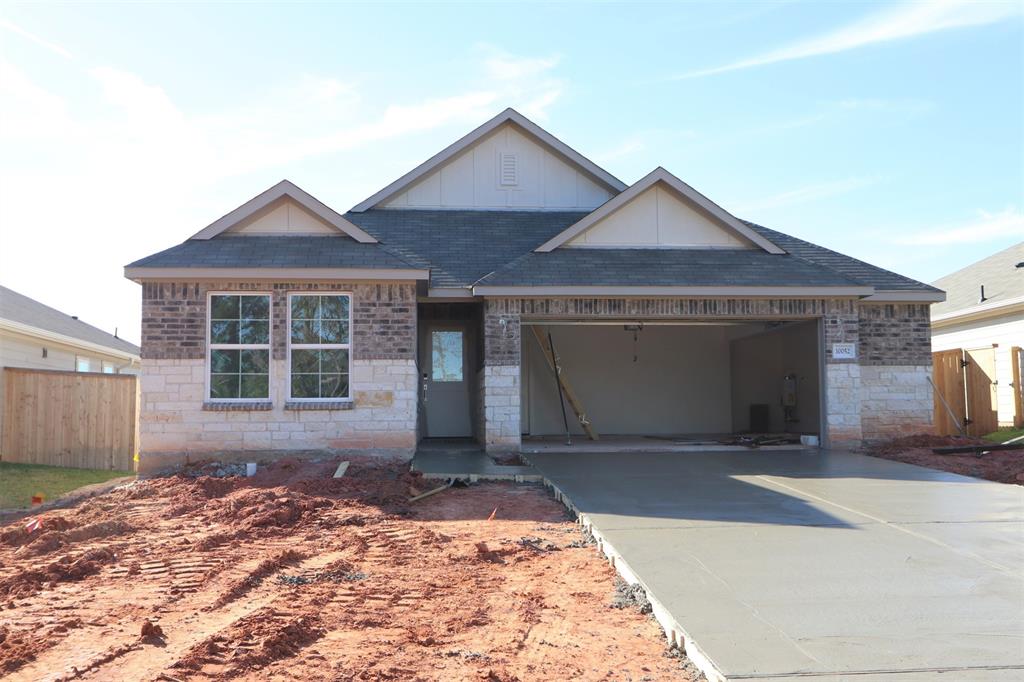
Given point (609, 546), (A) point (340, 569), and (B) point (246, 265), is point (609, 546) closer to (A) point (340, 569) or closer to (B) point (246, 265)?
(A) point (340, 569)

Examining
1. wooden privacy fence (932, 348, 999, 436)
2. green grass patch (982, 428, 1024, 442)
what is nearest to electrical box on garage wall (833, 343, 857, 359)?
green grass patch (982, 428, 1024, 442)

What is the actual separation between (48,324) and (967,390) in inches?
920

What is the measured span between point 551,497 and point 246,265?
6.34 metres

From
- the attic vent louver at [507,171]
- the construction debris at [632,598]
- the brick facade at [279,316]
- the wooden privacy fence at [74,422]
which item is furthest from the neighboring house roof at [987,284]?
the wooden privacy fence at [74,422]

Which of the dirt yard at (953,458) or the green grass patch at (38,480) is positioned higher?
the dirt yard at (953,458)

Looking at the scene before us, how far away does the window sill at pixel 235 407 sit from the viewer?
12.9 meters

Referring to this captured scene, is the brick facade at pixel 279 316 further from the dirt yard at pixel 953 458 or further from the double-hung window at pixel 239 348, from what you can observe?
the dirt yard at pixel 953 458

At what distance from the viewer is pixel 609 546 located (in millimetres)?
6879

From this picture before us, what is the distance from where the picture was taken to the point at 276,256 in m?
13.3

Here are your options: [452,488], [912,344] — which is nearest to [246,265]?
[452,488]

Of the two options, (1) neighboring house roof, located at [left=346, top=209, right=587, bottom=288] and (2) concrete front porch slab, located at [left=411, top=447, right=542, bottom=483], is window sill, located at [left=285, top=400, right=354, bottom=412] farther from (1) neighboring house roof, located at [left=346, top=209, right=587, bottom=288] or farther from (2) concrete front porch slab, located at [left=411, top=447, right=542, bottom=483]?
(1) neighboring house roof, located at [left=346, top=209, right=587, bottom=288]

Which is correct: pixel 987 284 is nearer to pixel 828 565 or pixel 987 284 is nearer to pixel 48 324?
pixel 828 565

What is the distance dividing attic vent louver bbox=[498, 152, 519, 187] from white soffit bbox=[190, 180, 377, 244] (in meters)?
5.77

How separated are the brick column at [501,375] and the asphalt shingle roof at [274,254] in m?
1.87
